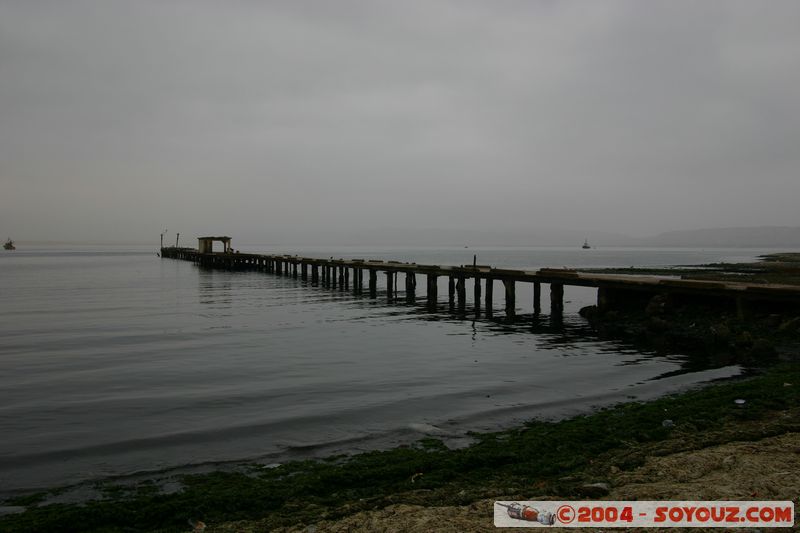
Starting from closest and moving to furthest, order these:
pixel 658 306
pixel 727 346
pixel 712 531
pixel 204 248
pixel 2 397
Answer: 1. pixel 712 531
2. pixel 2 397
3. pixel 727 346
4. pixel 658 306
5. pixel 204 248

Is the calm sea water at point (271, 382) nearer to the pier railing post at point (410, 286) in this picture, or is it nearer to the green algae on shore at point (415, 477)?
the green algae on shore at point (415, 477)

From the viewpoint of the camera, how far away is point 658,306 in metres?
22.7

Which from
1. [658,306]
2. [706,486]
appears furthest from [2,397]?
[658,306]

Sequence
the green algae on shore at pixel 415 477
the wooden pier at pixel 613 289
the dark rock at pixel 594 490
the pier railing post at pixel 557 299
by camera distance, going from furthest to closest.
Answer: the pier railing post at pixel 557 299, the wooden pier at pixel 613 289, the green algae on shore at pixel 415 477, the dark rock at pixel 594 490

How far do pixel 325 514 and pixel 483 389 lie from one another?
25.7 ft

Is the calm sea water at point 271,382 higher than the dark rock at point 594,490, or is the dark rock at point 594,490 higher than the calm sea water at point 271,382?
the dark rock at point 594,490

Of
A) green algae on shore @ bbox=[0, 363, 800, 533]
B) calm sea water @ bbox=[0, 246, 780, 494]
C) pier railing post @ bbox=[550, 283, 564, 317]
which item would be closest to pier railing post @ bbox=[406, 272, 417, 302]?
calm sea water @ bbox=[0, 246, 780, 494]

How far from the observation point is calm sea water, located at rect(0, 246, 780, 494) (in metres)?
9.40

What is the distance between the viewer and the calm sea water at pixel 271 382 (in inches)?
370

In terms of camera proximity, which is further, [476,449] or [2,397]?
[2,397]

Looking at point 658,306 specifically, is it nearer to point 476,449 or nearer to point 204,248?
point 476,449

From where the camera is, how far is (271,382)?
14000 millimetres

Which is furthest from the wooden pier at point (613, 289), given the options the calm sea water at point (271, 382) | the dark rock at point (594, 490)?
the dark rock at point (594, 490)

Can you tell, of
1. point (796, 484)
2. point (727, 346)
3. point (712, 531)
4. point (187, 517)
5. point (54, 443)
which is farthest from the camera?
point (727, 346)
